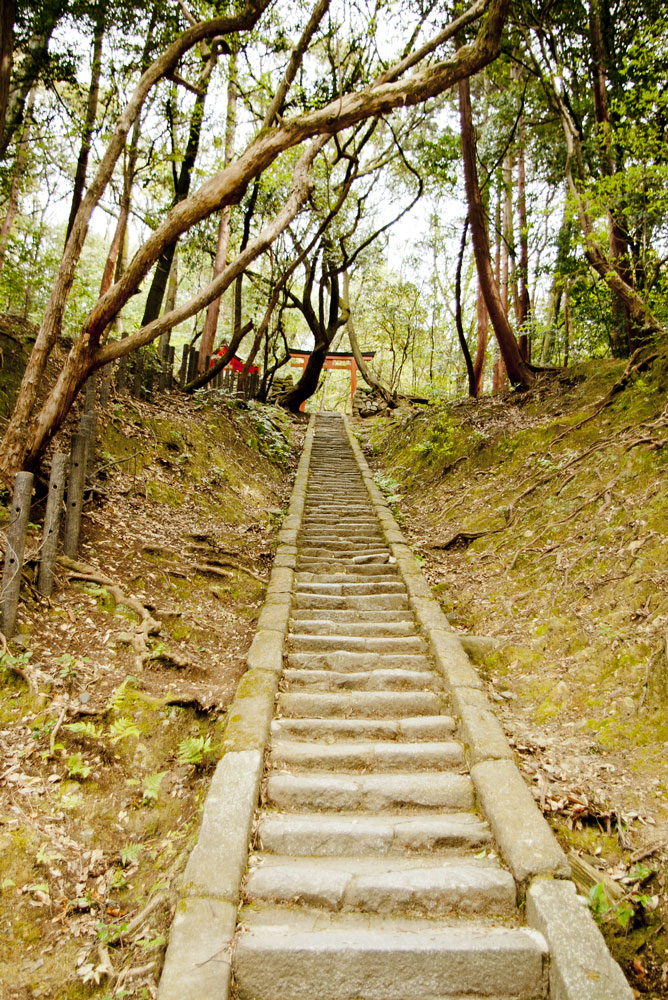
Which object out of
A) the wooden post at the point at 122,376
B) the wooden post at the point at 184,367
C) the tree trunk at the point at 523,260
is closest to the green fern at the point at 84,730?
the wooden post at the point at 122,376

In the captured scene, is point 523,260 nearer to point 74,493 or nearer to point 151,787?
point 74,493

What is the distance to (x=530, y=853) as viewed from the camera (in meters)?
2.93

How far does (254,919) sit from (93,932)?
0.79 m

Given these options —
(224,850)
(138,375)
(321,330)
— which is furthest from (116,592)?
(321,330)

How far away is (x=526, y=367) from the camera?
10414mm

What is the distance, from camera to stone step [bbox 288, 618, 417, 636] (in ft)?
18.0

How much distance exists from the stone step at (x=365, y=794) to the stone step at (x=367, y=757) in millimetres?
194

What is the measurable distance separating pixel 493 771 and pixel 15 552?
369 cm

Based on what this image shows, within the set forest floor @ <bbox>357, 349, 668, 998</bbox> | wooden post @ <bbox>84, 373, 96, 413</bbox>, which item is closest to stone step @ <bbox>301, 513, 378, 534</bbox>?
forest floor @ <bbox>357, 349, 668, 998</bbox>

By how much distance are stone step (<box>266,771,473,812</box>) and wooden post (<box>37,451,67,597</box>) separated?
2488 millimetres

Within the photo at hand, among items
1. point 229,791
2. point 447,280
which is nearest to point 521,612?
point 229,791

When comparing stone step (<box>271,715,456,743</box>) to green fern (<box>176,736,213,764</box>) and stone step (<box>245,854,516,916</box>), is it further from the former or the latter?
stone step (<box>245,854,516,916</box>)

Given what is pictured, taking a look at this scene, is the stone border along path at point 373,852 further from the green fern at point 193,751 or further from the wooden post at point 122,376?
the wooden post at point 122,376

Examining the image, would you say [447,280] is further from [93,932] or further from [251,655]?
[93,932]
